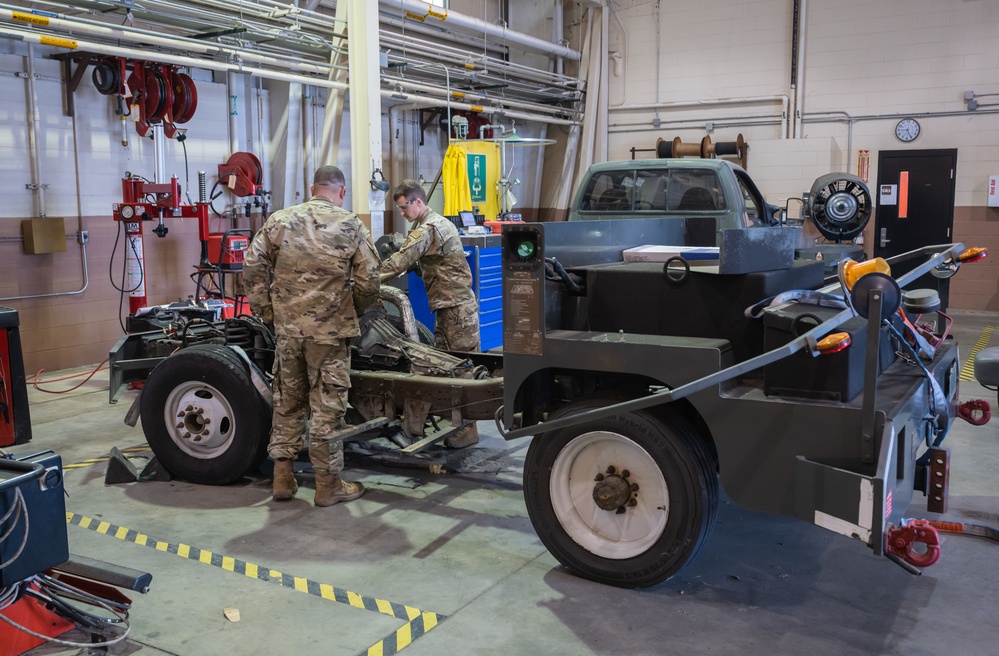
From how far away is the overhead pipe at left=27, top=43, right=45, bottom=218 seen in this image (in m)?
7.88

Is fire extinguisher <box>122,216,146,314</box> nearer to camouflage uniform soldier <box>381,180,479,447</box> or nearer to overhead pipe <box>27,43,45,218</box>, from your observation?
overhead pipe <box>27,43,45,218</box>

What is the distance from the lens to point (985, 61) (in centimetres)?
1180

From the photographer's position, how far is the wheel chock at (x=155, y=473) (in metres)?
5.15

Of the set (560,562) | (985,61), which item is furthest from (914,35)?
(560,562)

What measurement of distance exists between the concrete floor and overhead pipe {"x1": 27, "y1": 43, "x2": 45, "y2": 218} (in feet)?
13.1

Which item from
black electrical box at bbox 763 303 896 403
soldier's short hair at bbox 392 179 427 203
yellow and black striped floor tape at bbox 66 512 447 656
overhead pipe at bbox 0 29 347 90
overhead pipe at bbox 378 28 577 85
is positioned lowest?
yellow and black striped floor tape at bbox 66 512 447 656

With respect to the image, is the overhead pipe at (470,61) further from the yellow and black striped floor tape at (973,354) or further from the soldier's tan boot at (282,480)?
the yellow and black striped floor tape at (973,354)

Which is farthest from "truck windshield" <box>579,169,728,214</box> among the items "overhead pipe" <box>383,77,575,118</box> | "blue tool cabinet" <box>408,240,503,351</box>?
"overhead pipe" <box>383,77,575,118</box>

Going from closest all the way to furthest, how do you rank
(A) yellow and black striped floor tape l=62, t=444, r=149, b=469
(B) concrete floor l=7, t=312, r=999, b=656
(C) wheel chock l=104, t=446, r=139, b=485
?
(B) concrete floor l=7, t=312, r=999, b=656
(C) wheel chock l=104, t=446, r=139, b=485
(A) yellow and black striped floor tape l=62, t=444, r=149, b=469

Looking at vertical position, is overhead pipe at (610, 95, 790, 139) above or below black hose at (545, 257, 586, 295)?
above

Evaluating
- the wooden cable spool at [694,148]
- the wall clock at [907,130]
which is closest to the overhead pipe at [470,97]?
the wooden cable spool at [694,148]

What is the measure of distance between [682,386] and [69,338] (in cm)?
709

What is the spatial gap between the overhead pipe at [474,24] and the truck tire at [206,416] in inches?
241

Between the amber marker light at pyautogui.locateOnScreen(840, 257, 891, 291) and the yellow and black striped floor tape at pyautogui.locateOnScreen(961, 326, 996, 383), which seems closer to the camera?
the amber marker light at pyautogui.locateOnScreen(840, 257, 891, 291)
